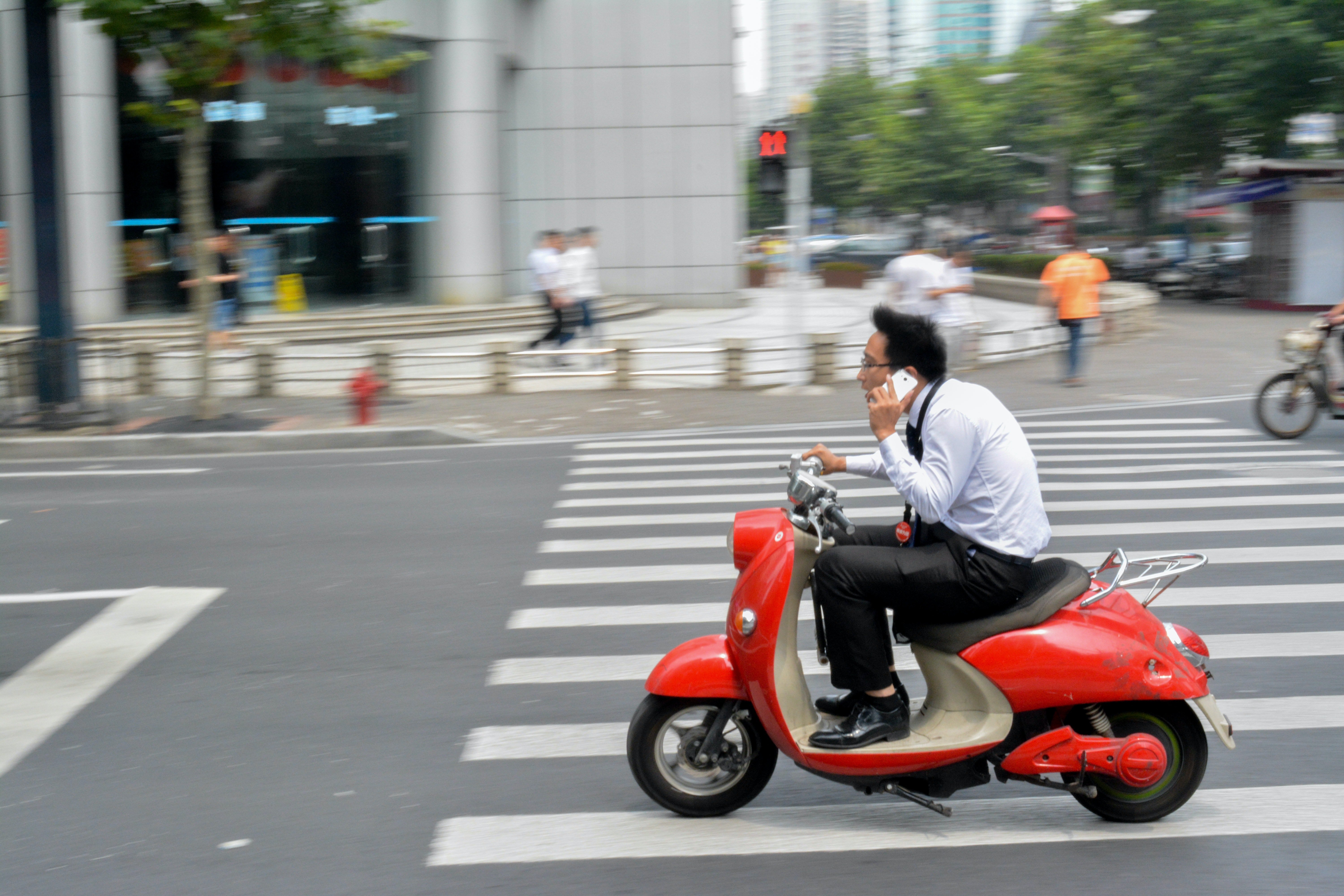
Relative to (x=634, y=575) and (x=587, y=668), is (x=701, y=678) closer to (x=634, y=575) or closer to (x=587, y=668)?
(x=587, y=668)

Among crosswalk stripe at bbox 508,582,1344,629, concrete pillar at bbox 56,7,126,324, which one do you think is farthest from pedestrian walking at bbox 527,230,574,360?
crosswalk stripe at bbox 508,582,1344,629

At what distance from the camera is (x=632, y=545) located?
830 centimetres

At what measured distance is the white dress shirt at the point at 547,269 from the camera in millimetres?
18203

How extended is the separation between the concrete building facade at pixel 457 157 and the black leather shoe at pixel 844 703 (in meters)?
11.9

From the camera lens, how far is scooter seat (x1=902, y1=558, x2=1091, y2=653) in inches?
157

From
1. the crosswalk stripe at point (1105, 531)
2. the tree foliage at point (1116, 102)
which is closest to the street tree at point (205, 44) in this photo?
the crosswalk stripe at point (1105, 531)

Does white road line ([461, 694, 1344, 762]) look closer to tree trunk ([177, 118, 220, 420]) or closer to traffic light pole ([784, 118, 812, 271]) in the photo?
tree trunk ([177, 118, 220, 420])

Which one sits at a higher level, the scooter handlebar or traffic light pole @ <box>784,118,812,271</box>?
traffic light pole @ <box>784,118,812,271</box>

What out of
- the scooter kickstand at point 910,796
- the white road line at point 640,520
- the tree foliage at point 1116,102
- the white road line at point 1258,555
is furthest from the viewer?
the tree foliage at point 1116,102

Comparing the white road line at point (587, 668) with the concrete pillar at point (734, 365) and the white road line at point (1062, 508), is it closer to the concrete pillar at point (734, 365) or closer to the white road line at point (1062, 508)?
the white road line at point (1062, 508)

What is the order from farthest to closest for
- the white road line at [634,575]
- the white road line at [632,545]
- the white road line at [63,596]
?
the white road line at [632,545] < the white road line at [634,575] < the white road line at [63,596]

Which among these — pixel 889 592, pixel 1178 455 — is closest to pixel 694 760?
pixel 889 592

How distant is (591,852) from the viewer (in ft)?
13.2

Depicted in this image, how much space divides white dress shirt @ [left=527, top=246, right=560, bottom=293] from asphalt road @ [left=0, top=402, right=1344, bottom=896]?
25.4 feet
